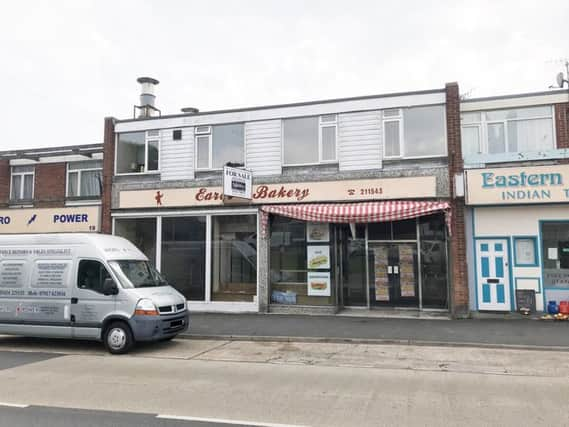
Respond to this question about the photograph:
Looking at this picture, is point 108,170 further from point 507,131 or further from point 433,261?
point 507,131

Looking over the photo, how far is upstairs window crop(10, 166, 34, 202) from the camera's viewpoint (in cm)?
1902

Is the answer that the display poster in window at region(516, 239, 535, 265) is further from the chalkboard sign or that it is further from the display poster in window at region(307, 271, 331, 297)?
the display poster in window at region(307, 271, 331, 297)

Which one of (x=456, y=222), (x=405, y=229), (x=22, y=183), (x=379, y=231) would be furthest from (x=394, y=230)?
(x=22, y=183)

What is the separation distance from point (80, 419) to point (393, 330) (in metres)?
7.99

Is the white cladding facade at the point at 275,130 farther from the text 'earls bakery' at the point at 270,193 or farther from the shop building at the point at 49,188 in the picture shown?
the shop building at the point at 49,188

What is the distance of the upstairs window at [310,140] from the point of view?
15234 millimetres

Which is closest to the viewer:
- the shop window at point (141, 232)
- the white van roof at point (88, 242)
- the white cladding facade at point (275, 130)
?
the white van roof at point (88, 242)

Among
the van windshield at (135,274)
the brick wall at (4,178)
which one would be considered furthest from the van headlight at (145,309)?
the brick wall at (4,178)

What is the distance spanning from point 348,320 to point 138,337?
6096 mm

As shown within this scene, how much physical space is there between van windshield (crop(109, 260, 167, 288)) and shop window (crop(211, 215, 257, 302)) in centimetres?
476

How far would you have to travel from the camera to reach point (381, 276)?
14.9 metres

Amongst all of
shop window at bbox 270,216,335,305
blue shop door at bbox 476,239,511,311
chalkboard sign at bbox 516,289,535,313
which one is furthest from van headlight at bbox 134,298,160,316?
chalkboard sign at bbox 516,289,535,313

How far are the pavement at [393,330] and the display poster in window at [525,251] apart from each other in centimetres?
168

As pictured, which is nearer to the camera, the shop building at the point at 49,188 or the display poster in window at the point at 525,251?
the display poster in window at the point at 525,251
